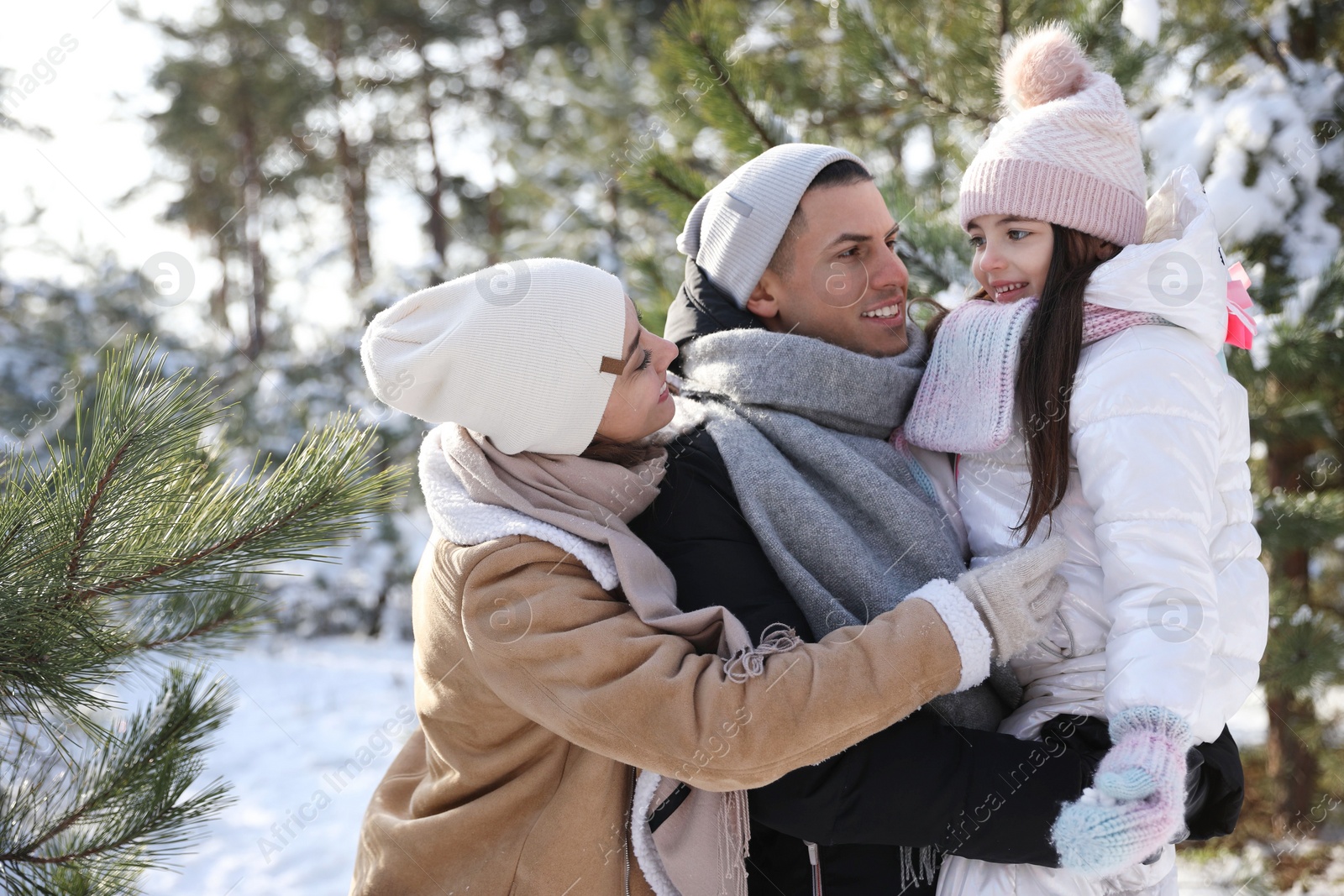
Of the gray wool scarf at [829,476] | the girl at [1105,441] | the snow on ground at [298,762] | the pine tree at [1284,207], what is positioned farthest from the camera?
the snow on ground at [298,762]

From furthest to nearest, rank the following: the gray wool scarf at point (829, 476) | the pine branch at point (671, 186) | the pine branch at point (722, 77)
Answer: the pine branch at point (671, 186)
the pine branch at point (722, 77)
the gray wool scarf at point (829, 476)

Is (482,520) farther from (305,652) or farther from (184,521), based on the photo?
(305,652)

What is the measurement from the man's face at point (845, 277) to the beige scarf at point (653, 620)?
2.39 feet

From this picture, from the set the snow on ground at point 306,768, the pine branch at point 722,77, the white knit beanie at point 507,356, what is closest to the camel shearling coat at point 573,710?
the white knit beanie at point 507,356

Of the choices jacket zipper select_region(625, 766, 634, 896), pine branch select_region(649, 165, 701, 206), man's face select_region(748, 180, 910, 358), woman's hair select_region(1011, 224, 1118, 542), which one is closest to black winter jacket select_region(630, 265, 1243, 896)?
jacket zipper select_region(625, 766, 634, 896)

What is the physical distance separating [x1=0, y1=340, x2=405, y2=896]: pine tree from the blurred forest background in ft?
1.35

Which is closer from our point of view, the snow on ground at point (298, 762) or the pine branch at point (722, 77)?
the pine branch at point (722, 77)

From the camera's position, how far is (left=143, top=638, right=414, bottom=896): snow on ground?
4008 millimetres

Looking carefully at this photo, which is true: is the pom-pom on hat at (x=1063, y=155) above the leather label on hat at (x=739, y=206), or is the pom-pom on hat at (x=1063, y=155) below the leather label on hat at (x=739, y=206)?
above

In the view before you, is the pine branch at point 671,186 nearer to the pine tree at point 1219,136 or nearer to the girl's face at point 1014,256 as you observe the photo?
the pine tree at point 1219,136

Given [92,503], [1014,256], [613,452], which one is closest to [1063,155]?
[1014,256]

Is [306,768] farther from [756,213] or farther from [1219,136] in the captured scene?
[1219,136]

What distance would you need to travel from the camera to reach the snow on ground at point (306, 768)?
13.1 feet

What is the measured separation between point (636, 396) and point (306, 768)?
4.12 m
